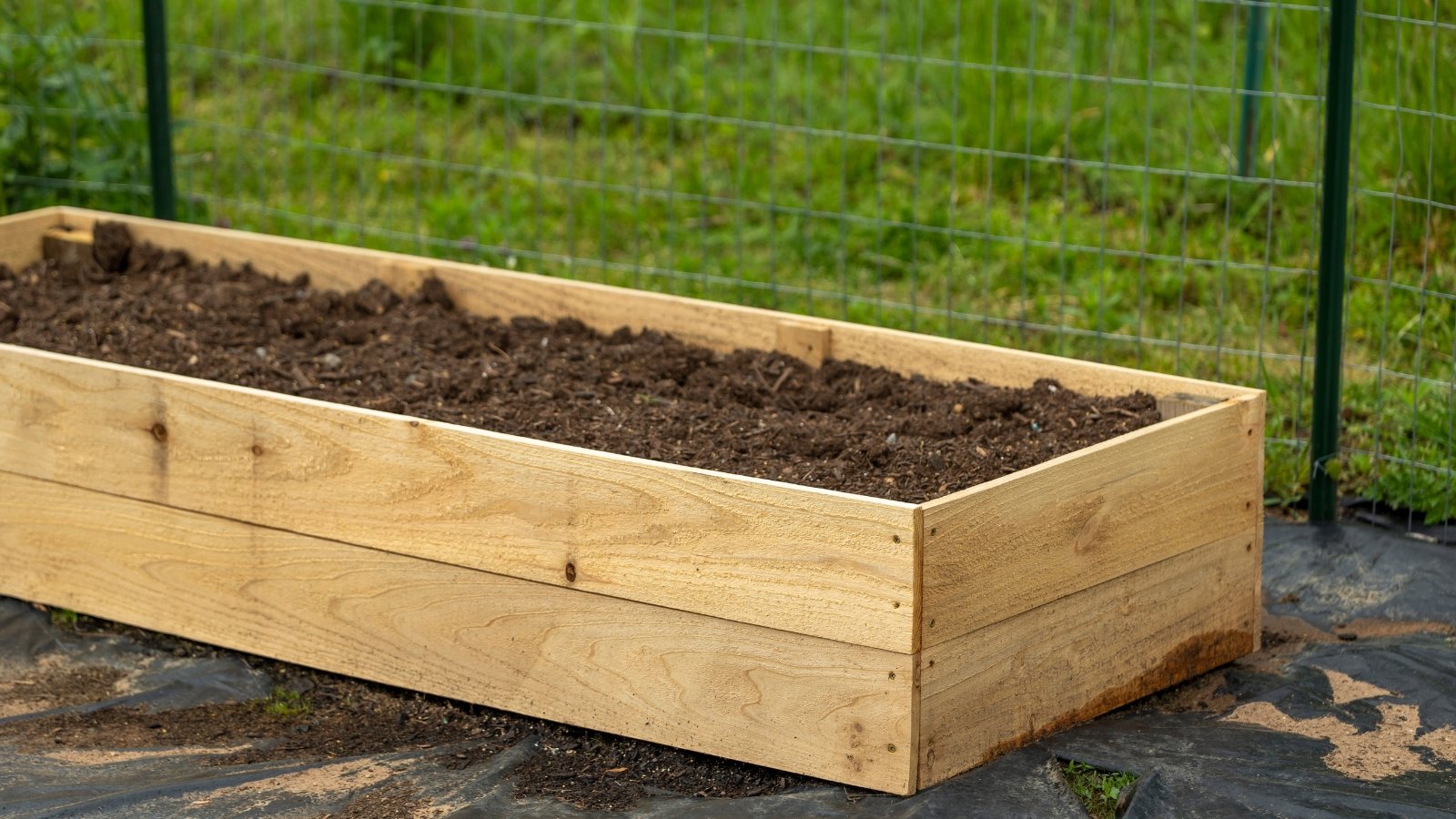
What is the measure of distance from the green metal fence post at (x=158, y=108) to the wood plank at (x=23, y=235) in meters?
0.44

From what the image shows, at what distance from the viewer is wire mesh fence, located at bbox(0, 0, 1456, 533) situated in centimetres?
455

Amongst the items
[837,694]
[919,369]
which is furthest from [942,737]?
[919,369]

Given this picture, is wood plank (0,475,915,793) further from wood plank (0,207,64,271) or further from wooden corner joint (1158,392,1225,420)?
wood plank (0,207,64,271)

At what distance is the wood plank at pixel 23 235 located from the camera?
14.9 feet

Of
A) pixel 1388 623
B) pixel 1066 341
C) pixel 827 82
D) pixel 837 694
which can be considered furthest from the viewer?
pixel 827 82

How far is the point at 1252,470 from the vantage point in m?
3.29

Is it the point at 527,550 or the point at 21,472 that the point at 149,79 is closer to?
the point at 21,472

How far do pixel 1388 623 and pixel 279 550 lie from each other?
218 cm

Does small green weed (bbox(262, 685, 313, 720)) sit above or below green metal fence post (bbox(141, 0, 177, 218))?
below

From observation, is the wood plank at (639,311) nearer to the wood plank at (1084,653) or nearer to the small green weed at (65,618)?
the wood plank at (1084,653)

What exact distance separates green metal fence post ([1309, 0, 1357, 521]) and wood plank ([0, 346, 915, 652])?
1605 mm

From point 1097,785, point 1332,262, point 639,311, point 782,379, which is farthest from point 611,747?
point 1332,262

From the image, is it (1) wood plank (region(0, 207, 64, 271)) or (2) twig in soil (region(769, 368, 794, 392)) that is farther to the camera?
(1) wood plank (region(0, 207, 64, 271))

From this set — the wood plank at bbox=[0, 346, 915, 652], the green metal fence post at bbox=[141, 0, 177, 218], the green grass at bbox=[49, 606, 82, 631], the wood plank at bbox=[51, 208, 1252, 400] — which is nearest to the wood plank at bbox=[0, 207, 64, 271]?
the wood plank at bbox=[51, 208, 1252, 400]
